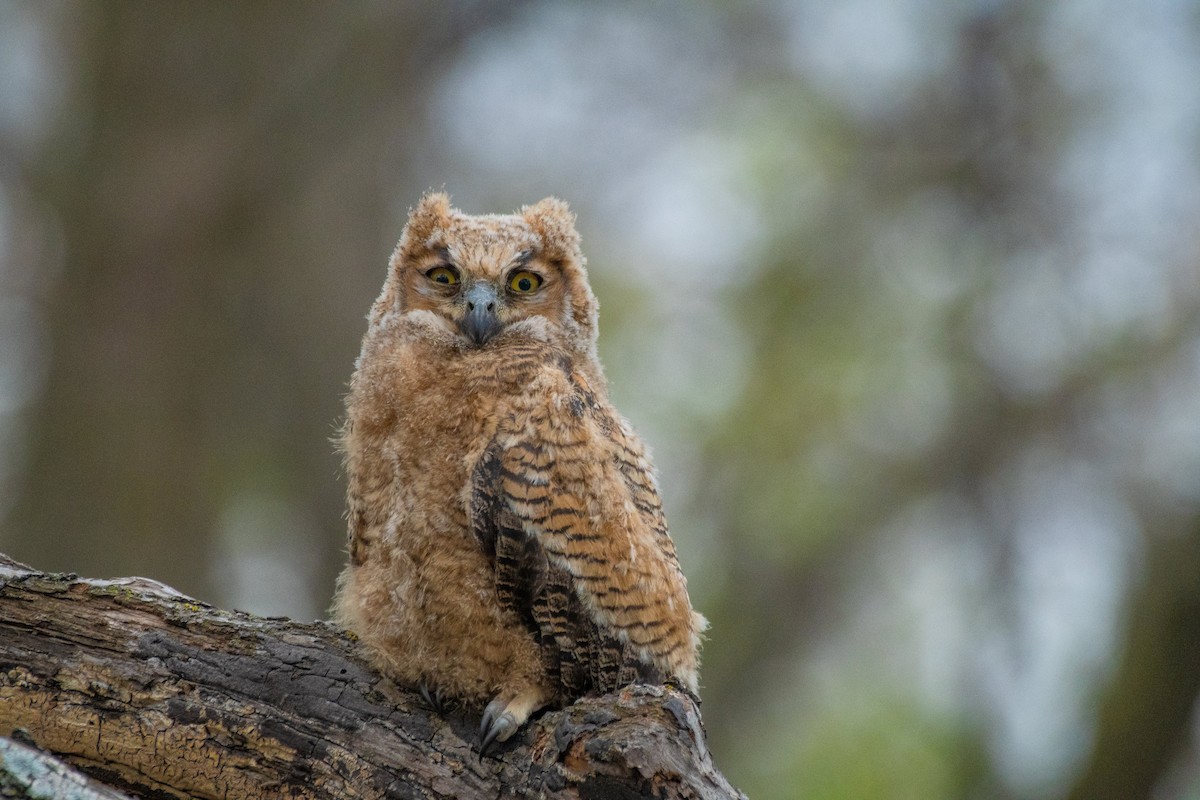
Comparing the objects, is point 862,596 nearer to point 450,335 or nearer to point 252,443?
point 252,443

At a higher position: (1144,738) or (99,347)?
(99,347)

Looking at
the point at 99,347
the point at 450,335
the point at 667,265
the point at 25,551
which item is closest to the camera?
the point at 450,335

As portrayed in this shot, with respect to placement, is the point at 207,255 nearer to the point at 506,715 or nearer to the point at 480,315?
the point at 480,315

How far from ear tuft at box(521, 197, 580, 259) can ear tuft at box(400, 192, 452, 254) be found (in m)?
0.33

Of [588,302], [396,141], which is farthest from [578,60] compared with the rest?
[588,302]

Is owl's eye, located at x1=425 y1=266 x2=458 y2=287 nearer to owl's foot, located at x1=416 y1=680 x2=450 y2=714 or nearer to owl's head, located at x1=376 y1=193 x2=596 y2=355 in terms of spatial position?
owl's head, located at x1=376 y1=193 x2=596 y2=355

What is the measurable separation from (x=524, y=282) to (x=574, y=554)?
3.96 feet

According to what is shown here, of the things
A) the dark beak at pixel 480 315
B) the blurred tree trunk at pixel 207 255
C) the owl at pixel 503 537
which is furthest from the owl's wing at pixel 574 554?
the blurred tree trunk at pixel 207 255

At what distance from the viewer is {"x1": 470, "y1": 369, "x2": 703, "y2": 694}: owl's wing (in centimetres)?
320

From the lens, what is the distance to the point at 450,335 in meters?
3.78

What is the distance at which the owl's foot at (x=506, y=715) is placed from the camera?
3.17m

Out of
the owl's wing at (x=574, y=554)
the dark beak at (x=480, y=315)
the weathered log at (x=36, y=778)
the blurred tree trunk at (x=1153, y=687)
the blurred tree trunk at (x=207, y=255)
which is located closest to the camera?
the weathered log at (x=36, y=778)

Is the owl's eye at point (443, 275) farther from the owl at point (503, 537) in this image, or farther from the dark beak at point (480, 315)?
the owl at point (503, 537)

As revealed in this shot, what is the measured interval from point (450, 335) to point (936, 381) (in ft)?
25.4
